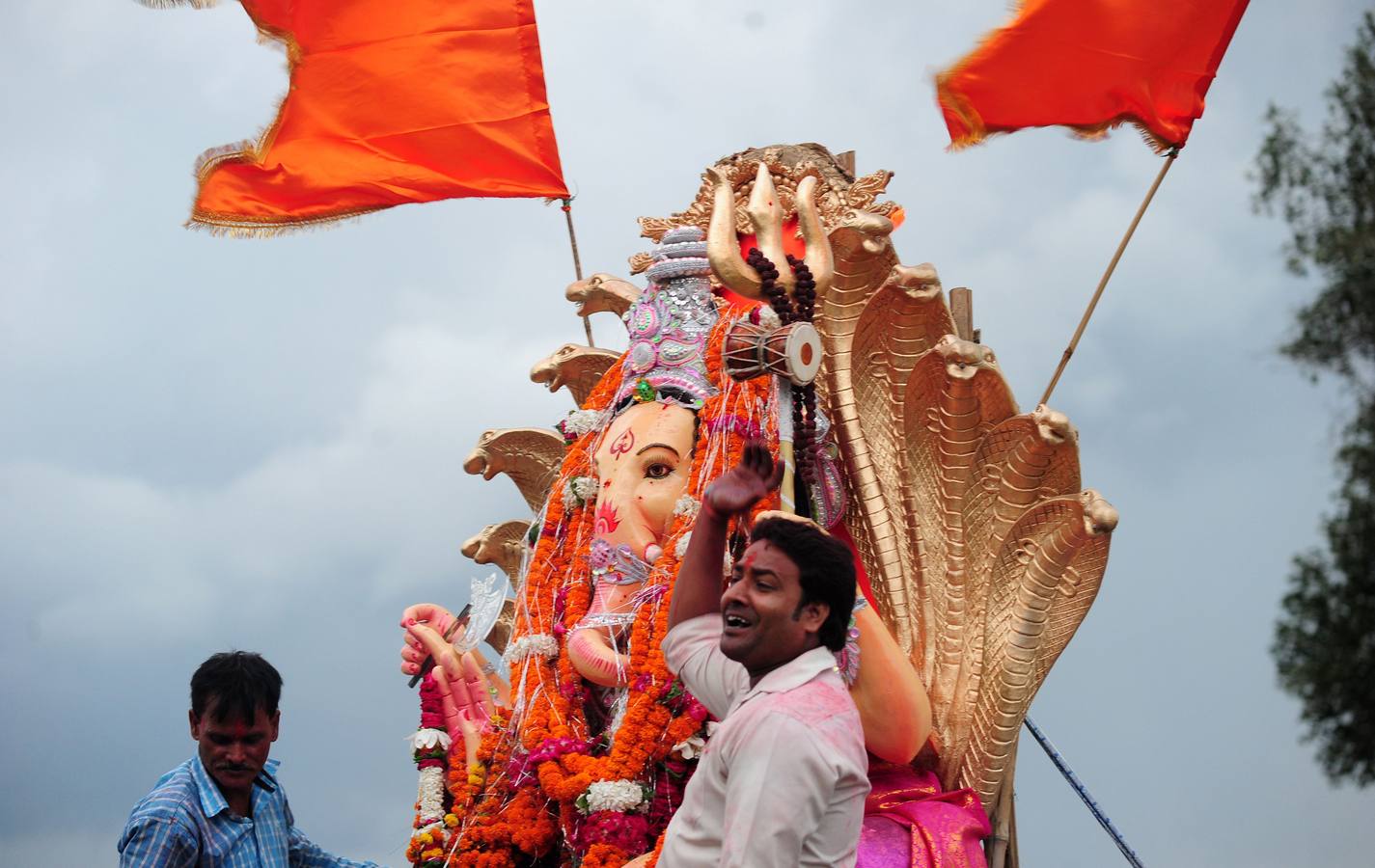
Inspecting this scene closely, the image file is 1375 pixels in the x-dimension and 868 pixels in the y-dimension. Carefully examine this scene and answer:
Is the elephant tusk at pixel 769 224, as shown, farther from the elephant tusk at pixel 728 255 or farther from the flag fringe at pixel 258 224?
the flag fringe at pixel 258 224

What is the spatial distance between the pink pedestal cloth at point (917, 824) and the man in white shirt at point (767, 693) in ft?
4.89

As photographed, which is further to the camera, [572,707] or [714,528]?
[572,707]

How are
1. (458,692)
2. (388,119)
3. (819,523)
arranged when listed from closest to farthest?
(819,523), (458,692), (388,119)

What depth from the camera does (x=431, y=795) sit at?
569 centimetres

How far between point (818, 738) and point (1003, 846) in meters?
3.03

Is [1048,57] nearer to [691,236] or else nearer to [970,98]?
[970,98]

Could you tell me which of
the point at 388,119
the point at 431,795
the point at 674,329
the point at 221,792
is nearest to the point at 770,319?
the point at 674,329

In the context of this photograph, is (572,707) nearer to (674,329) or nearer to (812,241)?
(674,329)

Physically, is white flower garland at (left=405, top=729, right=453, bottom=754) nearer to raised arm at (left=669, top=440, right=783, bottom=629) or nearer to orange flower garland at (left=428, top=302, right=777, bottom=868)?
orange flower garland at (left=428, top=302, right=777, bottom=868)

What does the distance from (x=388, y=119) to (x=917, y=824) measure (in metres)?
4.08

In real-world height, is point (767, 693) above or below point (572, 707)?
below

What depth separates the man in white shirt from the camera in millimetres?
2727

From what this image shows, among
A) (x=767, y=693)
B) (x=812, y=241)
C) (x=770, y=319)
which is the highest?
(x=812, y=241)

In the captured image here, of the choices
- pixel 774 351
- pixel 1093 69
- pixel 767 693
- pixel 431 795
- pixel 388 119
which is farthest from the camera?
pixel 388 119
